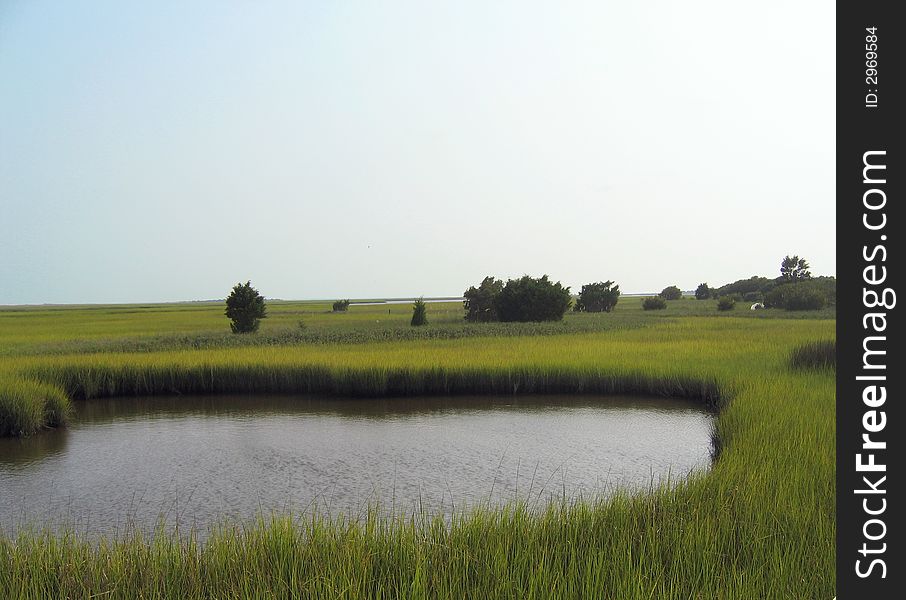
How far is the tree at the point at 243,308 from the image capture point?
27.6 m

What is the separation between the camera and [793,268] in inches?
2537

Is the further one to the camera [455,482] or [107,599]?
[455,482]

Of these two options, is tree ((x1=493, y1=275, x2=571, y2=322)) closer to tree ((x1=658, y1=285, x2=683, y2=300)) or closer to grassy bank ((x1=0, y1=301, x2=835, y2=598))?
grassy bank ((x1=0, y1=301, x2=835, y2=598))

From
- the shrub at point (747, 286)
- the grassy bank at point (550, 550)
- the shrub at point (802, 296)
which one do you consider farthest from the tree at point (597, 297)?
the grassy bank at point (550, 550)

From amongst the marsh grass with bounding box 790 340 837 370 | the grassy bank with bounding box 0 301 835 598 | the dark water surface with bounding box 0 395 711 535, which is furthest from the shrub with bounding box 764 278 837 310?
the grassy bank with bounding box 0 301 835 598

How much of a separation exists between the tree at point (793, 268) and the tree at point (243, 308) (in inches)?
2132

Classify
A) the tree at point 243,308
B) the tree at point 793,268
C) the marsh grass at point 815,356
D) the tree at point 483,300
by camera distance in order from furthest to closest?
the tree at point 793,268 < the tree at point 483,300 < the tree at point 243,308 < the marsh grass at point 815,356

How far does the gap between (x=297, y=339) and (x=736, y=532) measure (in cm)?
2038

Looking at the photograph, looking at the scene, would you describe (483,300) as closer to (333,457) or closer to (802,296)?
(802,296)

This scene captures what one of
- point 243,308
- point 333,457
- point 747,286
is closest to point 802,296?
point 747,286

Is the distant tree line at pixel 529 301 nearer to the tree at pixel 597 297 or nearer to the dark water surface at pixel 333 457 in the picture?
the tree at pixel 597 297
